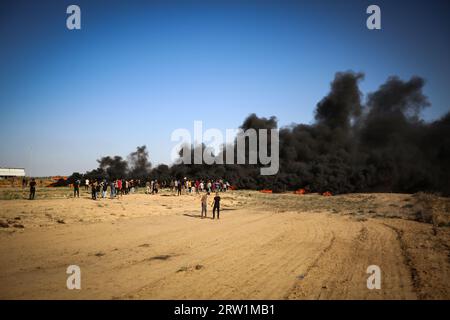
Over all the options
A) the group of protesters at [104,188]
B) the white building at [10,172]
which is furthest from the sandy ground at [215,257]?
the white building at [10,172]

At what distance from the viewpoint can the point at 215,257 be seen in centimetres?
1034

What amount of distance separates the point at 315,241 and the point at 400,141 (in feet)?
175

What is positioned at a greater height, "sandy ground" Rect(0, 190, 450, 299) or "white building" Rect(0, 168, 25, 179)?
"white building" Rect(0, 168, 25, 179)

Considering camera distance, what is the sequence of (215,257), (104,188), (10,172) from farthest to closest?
(10,172) → (104,188) → (215,257)

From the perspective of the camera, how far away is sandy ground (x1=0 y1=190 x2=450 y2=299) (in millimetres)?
7133

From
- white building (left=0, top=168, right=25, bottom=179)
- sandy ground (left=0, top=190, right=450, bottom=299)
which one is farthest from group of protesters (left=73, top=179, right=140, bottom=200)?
white building (left=0, top=168, right=25, bottom=179)

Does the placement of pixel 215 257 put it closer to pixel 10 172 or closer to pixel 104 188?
pixel 104 188

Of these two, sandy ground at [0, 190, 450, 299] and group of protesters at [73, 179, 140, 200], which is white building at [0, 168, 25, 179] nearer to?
group of protesters at [73, 179, 140, 200]

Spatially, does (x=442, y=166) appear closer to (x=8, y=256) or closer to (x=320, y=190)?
(x=320, y=190)

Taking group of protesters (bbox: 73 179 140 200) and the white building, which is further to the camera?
the white building

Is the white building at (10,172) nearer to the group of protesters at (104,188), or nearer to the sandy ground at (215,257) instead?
the group of protesters at (104,188)

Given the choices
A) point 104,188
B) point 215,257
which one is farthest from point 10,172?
point 215,257
